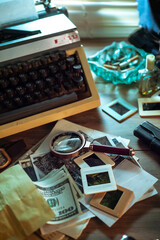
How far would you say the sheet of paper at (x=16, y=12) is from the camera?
112 cm

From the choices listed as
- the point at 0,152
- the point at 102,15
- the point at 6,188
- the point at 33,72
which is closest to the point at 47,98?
the point at 33,72

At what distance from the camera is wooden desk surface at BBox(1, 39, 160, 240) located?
0.77 m

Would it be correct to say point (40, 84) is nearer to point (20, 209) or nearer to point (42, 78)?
Answer: point (42, 78)

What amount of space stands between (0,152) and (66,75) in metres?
0.39

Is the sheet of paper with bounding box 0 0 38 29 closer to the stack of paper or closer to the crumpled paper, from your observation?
the stack of paper

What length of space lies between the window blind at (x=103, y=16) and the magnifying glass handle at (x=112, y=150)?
86 centimetres

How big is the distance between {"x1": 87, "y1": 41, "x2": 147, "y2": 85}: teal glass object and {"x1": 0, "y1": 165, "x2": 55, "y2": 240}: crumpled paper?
24.8 inches

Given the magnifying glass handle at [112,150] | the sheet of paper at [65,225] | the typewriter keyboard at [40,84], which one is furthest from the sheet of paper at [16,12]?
the sheet of paper at [65,225]

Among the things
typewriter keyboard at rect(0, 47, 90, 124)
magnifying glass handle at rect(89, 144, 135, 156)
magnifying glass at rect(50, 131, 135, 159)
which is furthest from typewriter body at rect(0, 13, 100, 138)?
magnifying glass handle at rect(89, 144, 135, 156)

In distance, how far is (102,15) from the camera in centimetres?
155

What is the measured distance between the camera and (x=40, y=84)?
1059 millimetres

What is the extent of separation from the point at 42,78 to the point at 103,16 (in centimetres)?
69

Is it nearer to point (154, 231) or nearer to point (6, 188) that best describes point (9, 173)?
point (6, 188)

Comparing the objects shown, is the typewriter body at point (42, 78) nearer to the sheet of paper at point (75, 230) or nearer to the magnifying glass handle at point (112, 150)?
the magnifying glass handle at point (112, 150)
